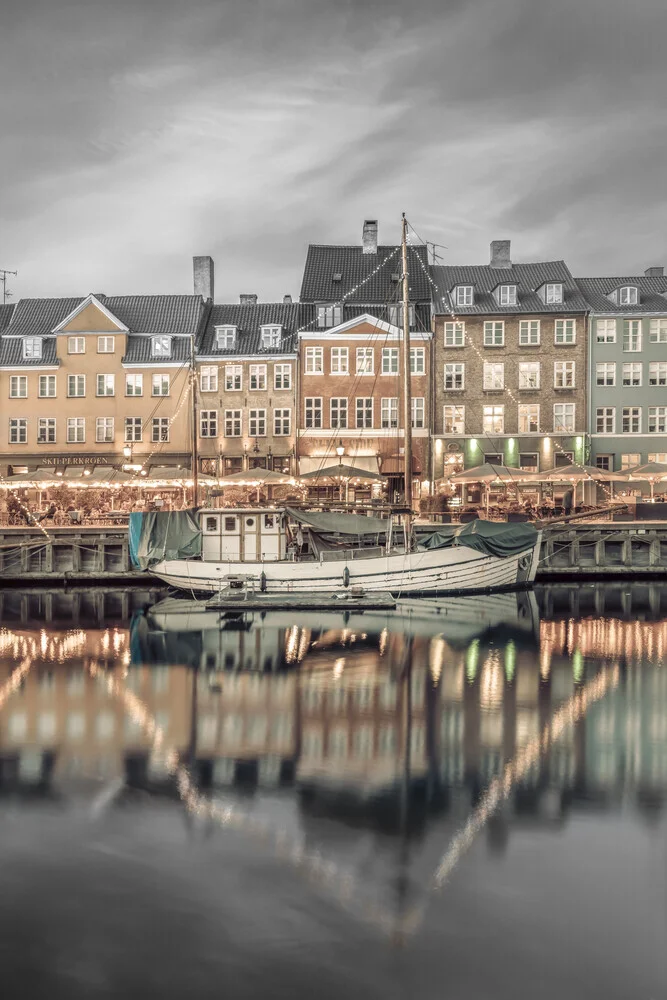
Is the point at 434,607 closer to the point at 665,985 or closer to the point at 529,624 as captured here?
the point at 529,624

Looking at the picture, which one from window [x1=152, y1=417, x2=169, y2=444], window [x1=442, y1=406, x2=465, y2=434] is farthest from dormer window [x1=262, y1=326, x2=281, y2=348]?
window [x1=442, y1=406, x2=465, y2=434]

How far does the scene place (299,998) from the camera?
7.90 meters

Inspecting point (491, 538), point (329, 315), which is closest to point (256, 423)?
point (329, 315)

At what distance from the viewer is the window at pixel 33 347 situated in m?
46.9

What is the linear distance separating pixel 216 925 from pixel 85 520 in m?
30.8

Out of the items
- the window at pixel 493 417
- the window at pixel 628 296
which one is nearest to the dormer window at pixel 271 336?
the window at pixel 493 417

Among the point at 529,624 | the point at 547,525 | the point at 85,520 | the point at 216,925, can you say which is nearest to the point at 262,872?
the point at 216,925

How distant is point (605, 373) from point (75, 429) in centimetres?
3028

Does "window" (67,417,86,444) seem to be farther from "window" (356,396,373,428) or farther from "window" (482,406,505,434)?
"window" (482,406,505,434)

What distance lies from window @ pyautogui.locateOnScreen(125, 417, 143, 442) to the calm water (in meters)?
24.7

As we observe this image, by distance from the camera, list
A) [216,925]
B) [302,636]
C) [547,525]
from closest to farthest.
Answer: [216,925] → [302,636] → [547,525]

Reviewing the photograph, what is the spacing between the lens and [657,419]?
151ft

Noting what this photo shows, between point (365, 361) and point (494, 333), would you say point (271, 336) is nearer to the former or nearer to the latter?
point (365, 361)

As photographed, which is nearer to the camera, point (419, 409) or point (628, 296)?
point (419, 409)
